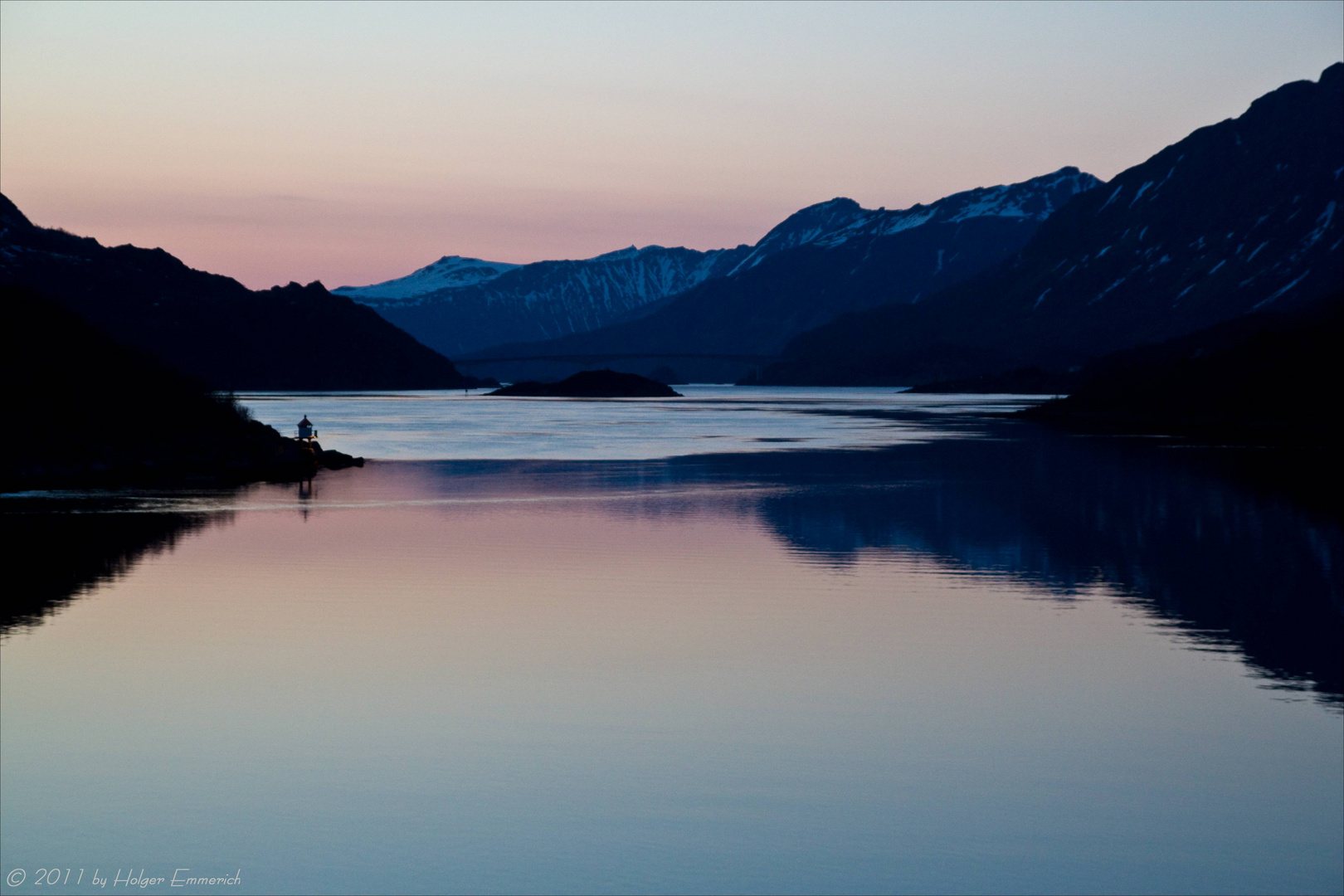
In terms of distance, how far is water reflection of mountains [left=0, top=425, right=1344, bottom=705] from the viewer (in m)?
26.5

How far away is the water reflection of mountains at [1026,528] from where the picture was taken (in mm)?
26453

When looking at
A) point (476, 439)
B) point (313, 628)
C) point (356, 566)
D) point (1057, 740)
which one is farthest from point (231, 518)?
point (476, 439)

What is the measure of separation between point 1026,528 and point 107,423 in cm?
4334

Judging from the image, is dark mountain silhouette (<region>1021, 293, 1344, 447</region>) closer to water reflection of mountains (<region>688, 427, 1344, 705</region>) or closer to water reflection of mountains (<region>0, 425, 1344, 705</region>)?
water reflection of mountains (<region>0, 425, 1344, 705</region>)

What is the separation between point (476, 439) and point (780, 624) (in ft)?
273

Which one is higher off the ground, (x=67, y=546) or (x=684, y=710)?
(x=67, y=546)

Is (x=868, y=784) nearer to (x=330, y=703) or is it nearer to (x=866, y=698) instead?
(x=866, y=698)

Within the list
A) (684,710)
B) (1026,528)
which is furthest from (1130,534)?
(684,710)

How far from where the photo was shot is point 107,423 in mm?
64562

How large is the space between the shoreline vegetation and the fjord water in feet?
60.4

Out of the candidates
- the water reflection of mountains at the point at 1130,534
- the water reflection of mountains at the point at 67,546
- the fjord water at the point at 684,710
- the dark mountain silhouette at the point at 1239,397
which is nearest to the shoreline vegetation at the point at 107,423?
the water reflection of mountains at the point at 67,546

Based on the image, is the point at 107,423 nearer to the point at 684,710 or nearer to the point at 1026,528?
the point at 1026,528

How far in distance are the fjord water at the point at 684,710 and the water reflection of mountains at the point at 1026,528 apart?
9.1 inches

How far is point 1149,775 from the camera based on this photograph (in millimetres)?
15523
